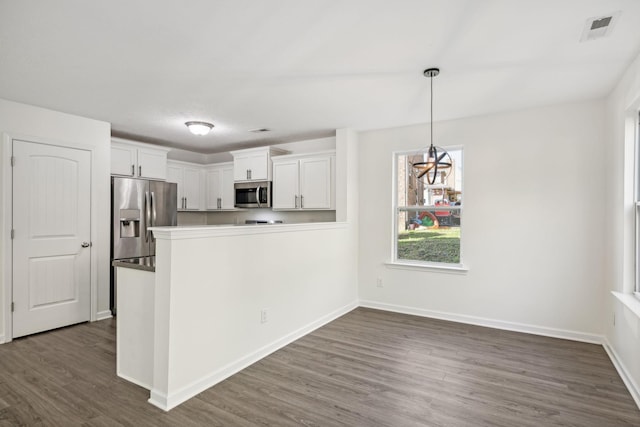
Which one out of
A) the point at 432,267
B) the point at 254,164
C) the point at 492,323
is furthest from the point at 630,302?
the point at 254,164

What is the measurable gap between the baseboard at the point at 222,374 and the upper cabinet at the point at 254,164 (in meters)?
2.49

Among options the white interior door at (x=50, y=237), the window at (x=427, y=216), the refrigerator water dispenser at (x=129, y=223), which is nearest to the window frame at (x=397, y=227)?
the window at (x=427, y=216)

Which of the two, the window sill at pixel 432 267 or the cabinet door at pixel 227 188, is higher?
the cabinet door at pixel 227 188

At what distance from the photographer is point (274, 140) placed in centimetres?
556

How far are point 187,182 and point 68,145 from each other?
7.11 ft

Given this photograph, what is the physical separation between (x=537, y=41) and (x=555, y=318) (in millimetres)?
2856

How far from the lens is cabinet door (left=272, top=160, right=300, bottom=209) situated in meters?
5.20

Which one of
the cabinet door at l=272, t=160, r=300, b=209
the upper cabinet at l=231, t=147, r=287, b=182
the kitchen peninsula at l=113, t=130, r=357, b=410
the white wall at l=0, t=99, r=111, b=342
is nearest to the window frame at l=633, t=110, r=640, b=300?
the kitchen peninsula at l=113, t=130, r=357, b=410

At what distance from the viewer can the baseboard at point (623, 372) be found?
2453mm

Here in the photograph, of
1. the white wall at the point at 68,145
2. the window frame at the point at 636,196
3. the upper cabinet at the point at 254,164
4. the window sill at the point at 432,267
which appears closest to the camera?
the window frame at the point at 636,196

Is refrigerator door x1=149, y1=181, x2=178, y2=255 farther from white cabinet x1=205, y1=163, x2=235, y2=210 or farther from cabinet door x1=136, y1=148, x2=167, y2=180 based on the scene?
white cabinet x1=205, y1=163, x2=235, y2=210

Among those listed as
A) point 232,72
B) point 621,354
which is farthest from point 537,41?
point 621,354

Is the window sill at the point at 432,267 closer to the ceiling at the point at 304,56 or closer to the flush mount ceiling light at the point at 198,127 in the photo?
the ceiling at the point at 304,56

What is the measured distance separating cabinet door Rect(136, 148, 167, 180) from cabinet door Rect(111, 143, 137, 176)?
0.28ft
